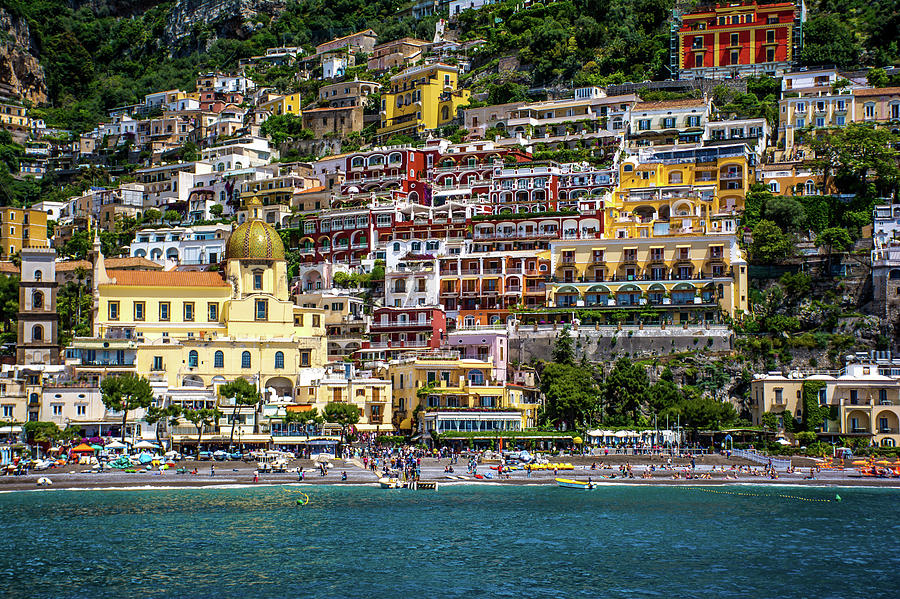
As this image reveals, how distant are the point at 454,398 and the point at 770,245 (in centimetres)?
2550

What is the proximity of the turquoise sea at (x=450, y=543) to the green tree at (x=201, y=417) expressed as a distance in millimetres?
10235

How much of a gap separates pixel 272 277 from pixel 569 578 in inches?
2021

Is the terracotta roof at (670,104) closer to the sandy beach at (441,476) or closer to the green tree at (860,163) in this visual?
the green tree at (860,163)

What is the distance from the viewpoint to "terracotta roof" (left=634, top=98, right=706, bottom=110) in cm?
11588

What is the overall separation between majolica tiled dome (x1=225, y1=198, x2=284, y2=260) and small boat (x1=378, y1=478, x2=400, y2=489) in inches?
1098

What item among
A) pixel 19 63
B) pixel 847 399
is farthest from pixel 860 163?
pixel 19 63

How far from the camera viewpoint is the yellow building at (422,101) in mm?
134875

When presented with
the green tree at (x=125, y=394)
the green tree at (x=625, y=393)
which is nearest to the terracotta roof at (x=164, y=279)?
the green tree at (x=125, y=394)

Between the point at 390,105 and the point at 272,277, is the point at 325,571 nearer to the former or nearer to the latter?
the point at 272,277

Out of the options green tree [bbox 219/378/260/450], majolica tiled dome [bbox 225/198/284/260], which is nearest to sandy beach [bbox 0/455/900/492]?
green tree [bbox 219/378/260/450]

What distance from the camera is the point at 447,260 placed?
99.8m

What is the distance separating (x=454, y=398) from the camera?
8506cm

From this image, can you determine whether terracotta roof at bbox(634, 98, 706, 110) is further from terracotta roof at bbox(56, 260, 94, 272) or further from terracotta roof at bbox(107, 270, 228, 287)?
terracotta roof at bbox(56, 260, 94, 272)

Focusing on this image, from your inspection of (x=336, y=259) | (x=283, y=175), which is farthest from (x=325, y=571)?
(x=283, y=175)
